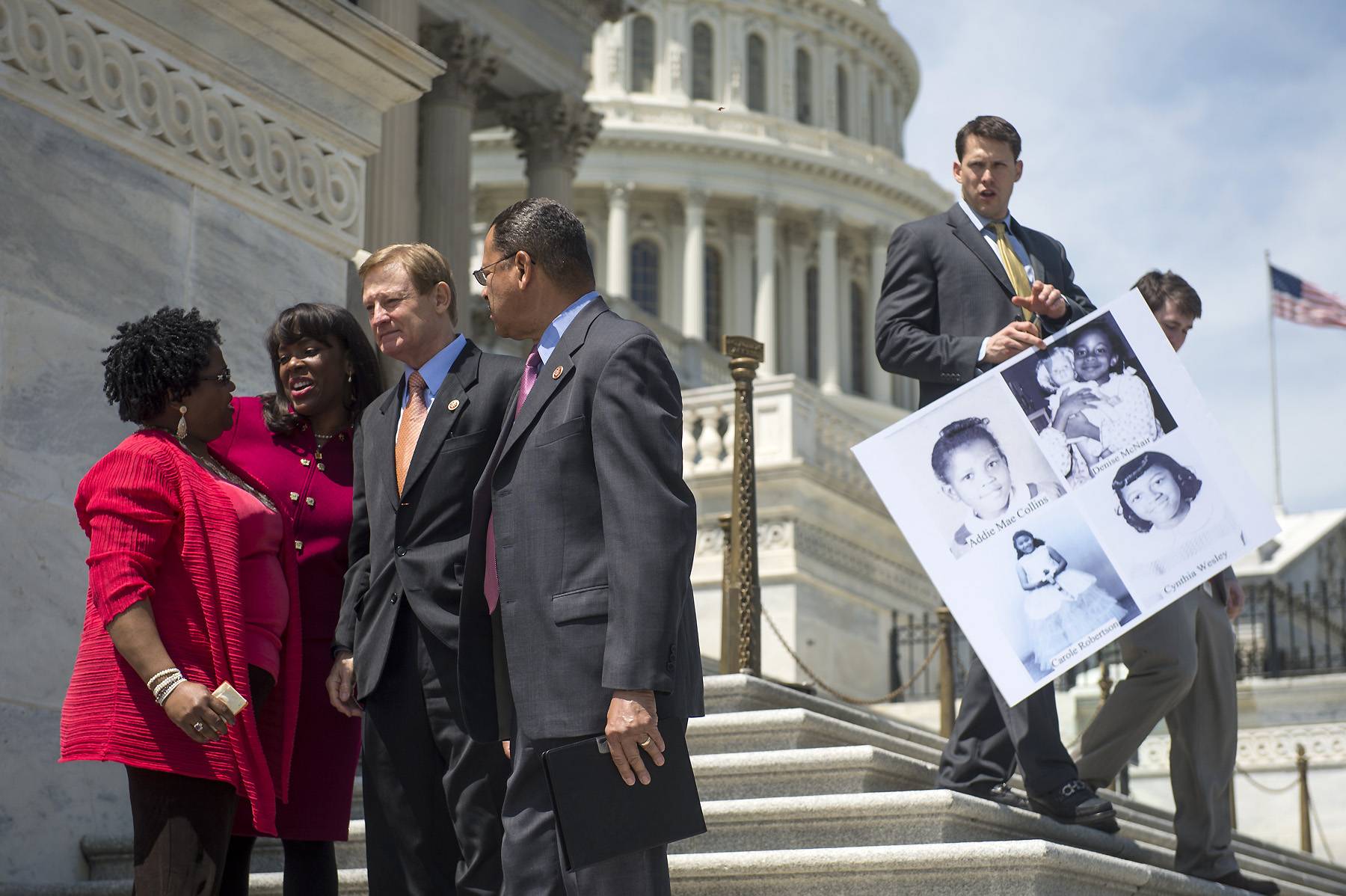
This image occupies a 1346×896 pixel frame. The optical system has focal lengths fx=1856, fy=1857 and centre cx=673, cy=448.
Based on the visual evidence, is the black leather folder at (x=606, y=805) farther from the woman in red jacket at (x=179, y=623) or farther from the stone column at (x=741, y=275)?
the stone column at (x=741, y=275)

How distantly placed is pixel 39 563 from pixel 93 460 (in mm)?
439

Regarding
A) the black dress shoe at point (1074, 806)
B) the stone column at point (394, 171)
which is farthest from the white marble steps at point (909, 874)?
the stone column at point (394, 171)

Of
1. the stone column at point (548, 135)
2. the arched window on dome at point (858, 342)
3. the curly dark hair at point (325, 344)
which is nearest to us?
the curly dark hair at point (325, 344)

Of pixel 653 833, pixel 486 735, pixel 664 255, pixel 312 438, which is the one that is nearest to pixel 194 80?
pixel 312 438

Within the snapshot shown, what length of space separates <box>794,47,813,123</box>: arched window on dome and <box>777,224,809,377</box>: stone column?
4.84m

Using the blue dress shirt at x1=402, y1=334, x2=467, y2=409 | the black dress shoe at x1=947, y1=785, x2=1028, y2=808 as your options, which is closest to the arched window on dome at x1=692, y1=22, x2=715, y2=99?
the black dress shoe at x1=947, y1=785, x2=1028, y2=808

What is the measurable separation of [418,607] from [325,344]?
41.4 inches

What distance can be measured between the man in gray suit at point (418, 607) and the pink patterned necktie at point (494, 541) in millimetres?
262

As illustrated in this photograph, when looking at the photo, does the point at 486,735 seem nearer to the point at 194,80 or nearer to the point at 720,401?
the point at 194,80

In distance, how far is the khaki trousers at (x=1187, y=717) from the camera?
6.29m

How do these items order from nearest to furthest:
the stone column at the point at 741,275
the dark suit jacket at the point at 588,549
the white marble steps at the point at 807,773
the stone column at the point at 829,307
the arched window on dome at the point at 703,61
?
the dark suit jacket at the point at 588,549
the white marble steps at the point at 807,773
the stone column at the point at 741,275
the stone column at the point at 829,307
the arched window on dome at the point at 703,61

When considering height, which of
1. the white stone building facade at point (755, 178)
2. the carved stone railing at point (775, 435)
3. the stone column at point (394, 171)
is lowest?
the carved stone railing at point (775, 435)

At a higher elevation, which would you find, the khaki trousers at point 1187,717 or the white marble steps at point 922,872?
the khaki trousers at point 1187,717

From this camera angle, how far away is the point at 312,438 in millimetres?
5547
